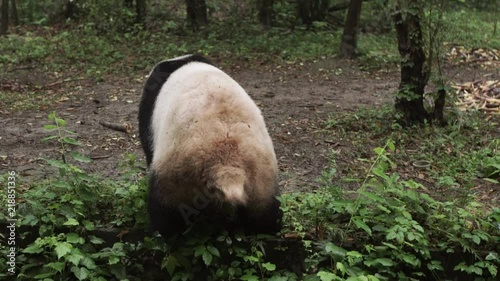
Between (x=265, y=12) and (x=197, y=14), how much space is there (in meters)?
1.82

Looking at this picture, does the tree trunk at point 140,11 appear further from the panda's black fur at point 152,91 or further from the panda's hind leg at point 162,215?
the panda's hind leg at point 162,215

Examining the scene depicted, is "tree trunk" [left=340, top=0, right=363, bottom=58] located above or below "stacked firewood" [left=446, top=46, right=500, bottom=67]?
above

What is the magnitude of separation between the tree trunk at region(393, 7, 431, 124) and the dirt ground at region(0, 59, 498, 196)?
98cm

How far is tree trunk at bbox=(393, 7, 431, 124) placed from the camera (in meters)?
6.34

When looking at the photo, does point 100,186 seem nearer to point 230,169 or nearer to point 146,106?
point 146,106

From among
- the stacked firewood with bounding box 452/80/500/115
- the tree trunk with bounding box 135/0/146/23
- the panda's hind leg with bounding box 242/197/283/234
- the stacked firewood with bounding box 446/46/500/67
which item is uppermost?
the panda's hind leg with bounding box 242/197/283/234

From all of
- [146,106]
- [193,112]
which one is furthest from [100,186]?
[193,112]

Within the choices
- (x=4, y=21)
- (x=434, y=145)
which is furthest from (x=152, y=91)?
(x=4, y=21)

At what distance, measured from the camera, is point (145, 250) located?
3592 millimetres

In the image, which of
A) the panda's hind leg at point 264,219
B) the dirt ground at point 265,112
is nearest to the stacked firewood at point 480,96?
the dirt ground at point 265,112

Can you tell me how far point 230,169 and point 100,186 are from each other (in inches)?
60.7

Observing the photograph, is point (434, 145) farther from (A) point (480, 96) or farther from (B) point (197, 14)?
(B) point (197, 14)

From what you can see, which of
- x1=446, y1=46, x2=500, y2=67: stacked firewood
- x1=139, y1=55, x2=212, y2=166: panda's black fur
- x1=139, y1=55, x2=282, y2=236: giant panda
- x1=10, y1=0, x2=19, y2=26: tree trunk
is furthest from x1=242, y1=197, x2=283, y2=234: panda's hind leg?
x1=10, y1=0, x2=19, y2=26: tree trunk

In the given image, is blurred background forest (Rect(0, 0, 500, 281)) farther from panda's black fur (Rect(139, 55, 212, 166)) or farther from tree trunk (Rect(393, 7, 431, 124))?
panda's black fur (Rect(139, 55, 212, 166))
